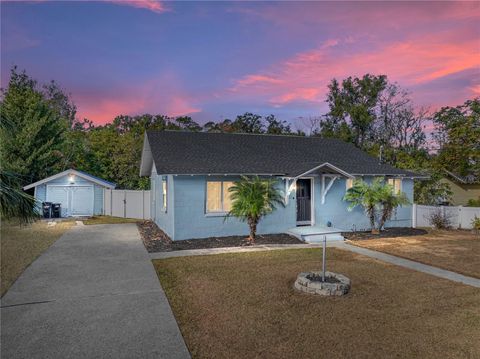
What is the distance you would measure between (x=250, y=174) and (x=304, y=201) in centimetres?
301

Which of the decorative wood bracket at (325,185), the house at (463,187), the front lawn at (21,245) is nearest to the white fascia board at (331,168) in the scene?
the decorative wood bracket at (325,185)

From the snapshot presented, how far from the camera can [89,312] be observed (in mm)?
5523

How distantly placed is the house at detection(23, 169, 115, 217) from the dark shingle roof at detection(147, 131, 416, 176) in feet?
26.5

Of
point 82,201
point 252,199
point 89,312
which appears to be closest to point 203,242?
point 252,199

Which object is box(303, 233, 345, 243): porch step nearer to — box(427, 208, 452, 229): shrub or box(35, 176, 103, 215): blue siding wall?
box(427, 208, 452, 229): shrub

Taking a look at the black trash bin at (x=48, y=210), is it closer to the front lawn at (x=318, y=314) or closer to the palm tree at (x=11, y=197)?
the front lawn at (x=318, y=314)

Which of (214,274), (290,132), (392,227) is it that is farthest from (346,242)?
(290,132)

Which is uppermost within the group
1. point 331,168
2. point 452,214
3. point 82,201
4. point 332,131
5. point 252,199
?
point 332,131

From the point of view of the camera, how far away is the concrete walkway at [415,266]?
25.0ft

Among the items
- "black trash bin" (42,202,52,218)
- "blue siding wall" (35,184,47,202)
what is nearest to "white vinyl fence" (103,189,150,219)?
"black trash bin" (42,202,52,218)

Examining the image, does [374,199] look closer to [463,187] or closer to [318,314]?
[318,314]

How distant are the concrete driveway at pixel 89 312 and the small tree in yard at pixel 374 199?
912 centimetres

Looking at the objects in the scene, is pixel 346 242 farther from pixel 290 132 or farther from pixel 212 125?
pixel 212 125

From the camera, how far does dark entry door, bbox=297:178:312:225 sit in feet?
47.0
